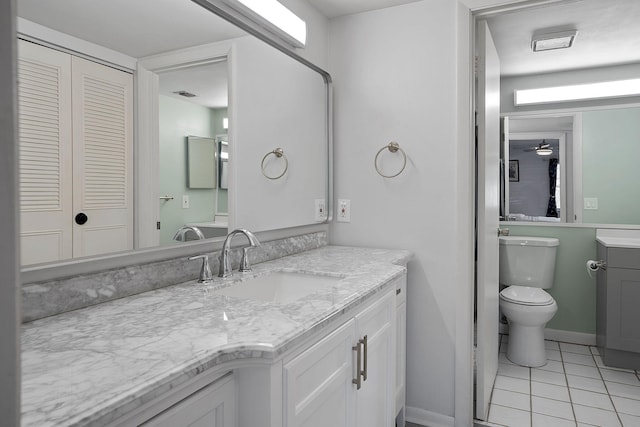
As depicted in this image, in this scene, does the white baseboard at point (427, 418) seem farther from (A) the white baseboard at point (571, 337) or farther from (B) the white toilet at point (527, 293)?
(A) the white baseboard at point (571, 337)

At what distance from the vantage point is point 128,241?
1271mm

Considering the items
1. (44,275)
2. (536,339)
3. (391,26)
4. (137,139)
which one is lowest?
(536,339)

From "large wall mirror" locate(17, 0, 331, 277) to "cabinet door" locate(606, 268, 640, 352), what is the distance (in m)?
2.29

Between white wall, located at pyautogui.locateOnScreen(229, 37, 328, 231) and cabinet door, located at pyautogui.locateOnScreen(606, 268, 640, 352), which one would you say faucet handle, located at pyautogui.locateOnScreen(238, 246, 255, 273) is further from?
cabinet door, located at pyautogui.locateOnScreen(606, 268, 640, 352)

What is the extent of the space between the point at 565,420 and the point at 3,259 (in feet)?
8.69

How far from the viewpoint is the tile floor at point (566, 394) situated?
7.22ft

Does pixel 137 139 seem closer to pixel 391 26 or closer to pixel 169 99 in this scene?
pixel 169 99

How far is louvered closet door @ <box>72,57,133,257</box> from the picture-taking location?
1.12 m

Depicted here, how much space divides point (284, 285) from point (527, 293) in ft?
7.10

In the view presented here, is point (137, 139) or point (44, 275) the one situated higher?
point (137, 139)

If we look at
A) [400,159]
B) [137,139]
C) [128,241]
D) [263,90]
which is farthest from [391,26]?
[128,241]

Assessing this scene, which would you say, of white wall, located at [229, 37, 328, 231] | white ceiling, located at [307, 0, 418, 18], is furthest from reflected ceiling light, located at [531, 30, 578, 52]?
white wall, located at [229, 37, 328, 231]

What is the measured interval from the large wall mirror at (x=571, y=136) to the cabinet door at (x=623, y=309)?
590 mm

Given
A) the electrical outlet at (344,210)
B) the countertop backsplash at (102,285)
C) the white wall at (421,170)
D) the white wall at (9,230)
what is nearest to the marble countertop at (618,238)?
the white wall at (421,170)
